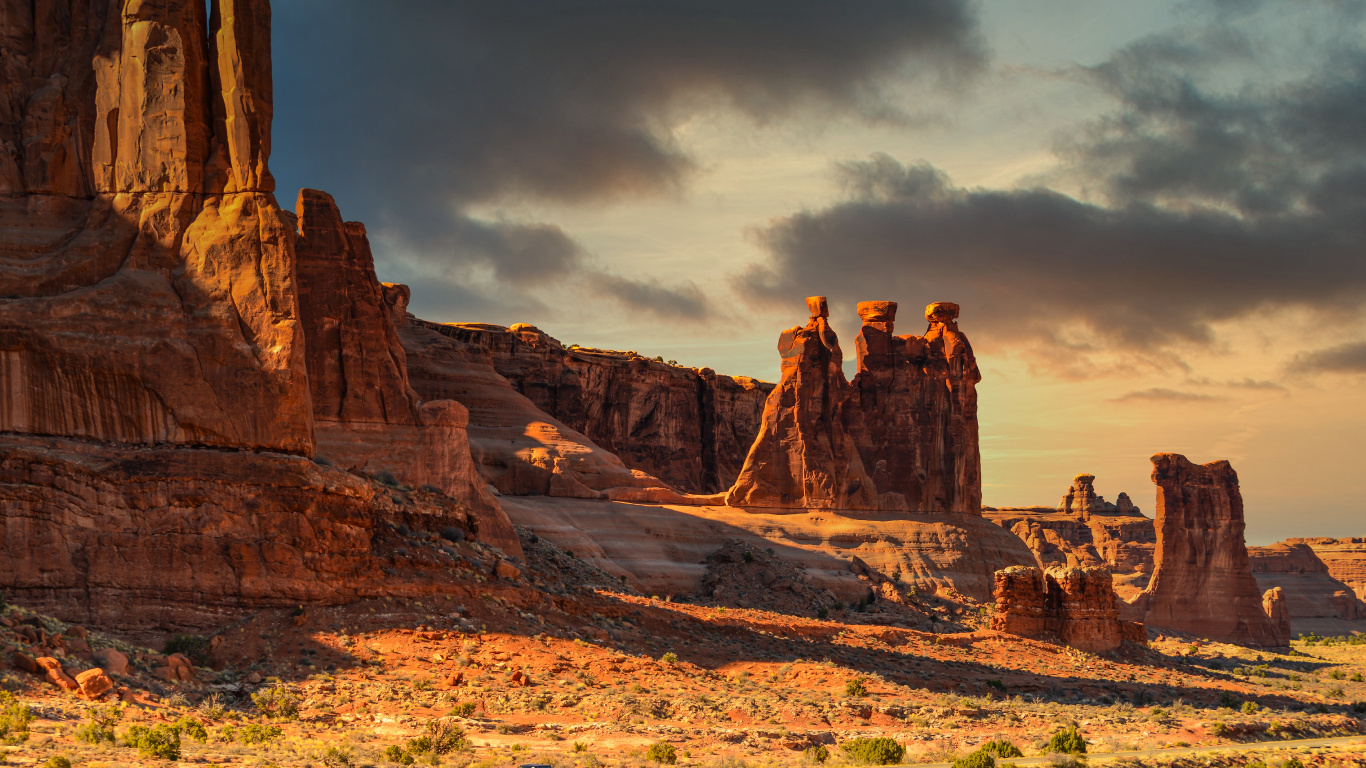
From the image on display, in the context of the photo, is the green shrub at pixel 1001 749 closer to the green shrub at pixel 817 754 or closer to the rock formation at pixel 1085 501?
the green shrub at pixel 817 754

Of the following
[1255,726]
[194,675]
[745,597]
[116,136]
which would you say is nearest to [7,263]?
[116,136]

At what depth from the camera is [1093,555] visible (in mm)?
116938

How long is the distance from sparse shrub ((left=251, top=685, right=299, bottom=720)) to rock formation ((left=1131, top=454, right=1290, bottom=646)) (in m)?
71.3

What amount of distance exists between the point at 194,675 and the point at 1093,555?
339 ft

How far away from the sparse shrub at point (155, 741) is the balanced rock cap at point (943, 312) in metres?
71.7

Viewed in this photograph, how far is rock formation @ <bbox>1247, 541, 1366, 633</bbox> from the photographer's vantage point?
4306 inches

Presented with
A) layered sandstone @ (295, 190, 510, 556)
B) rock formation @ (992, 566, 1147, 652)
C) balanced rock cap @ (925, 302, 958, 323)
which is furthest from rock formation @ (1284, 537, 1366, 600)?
layered sandstone @ (295, 190, 510, 556)

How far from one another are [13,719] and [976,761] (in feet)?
51.3

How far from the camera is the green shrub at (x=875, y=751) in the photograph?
2395 centimetres

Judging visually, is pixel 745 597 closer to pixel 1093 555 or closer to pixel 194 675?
pixel 194 675

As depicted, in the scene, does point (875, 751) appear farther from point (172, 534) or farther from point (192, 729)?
point (172, 534)

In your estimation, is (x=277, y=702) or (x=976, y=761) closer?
(x=976, y=761)

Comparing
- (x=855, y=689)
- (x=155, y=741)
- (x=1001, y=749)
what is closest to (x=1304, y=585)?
(x=855, y=689)

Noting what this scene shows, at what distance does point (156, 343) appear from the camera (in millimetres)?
27328
